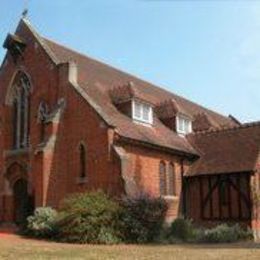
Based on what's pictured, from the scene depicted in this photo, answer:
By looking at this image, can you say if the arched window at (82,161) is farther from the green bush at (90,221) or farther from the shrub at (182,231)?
the shrub at (182,231)

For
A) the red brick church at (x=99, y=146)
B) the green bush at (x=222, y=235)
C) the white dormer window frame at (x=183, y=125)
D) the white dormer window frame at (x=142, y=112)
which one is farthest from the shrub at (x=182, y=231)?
the white dormer window frame at (x=183, y=125)

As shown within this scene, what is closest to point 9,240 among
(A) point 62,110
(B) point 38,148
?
(B) point 38,148

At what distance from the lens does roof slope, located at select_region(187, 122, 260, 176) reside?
108 ft

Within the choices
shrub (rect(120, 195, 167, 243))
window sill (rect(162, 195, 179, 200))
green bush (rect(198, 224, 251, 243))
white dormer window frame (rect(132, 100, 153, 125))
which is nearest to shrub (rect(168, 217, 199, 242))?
green bush (rect(198, 224, 251, 243))

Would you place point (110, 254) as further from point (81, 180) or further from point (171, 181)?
point (171, 181)

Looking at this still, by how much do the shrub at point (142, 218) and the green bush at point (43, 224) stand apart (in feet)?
12.3

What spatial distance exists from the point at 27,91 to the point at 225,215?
14.5m

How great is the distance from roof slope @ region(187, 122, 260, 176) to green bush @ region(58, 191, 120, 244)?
9609 millimetres

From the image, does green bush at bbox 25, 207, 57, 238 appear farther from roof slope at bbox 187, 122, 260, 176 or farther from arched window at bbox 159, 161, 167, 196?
roof slope at bbox 187, 122, 260, 176

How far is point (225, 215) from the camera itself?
32750 mm

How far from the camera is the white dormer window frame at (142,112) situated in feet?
109

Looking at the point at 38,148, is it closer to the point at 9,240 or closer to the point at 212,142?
the point at 9,240

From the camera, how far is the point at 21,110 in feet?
114

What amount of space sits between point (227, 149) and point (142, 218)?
1171 centimetres
